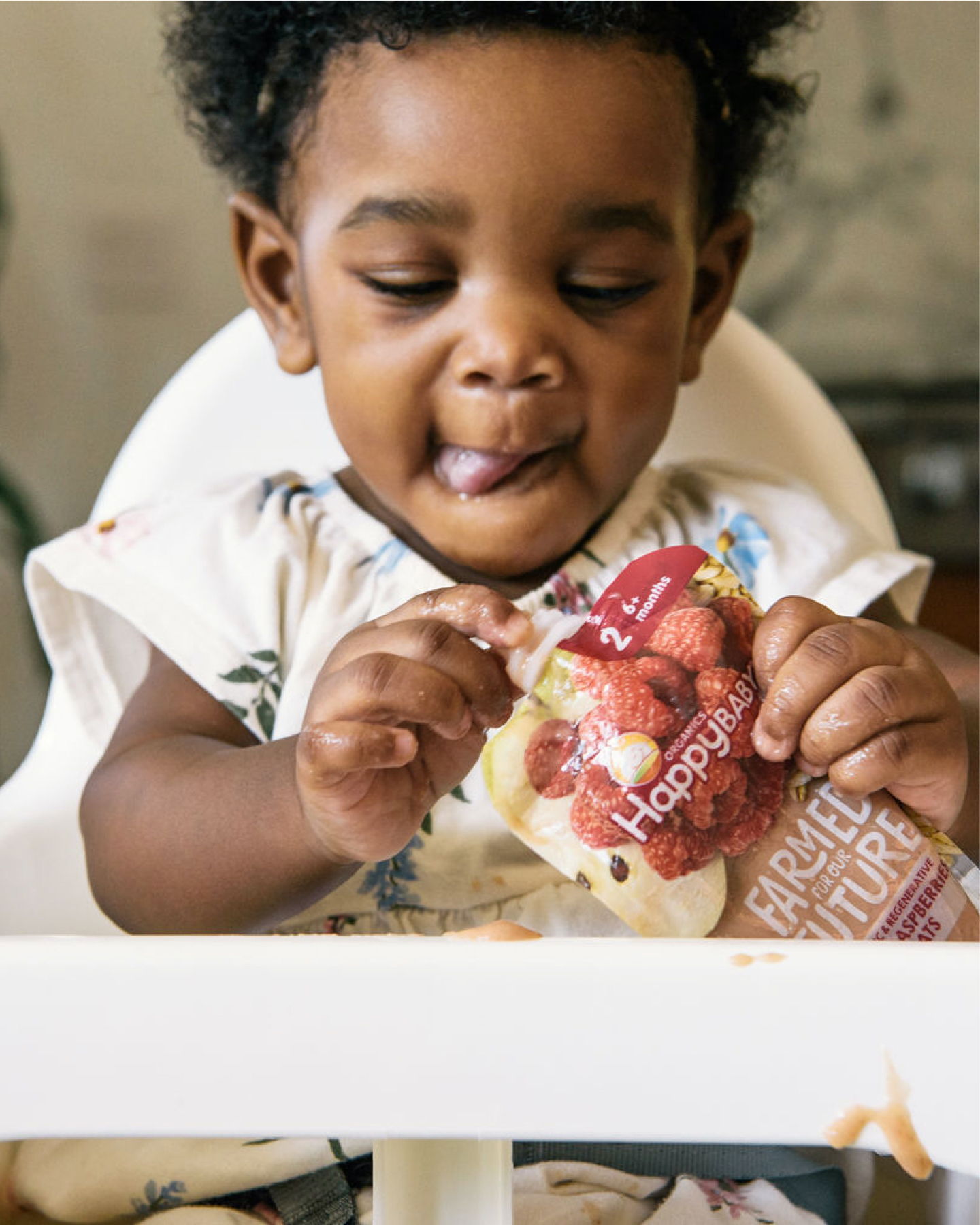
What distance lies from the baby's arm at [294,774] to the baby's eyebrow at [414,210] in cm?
18

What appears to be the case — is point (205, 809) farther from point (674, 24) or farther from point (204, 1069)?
point (674, 24)

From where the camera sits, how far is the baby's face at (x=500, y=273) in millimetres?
Answer: 531

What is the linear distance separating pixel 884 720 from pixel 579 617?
0.10 meters

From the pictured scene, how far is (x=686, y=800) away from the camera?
14.9 inches

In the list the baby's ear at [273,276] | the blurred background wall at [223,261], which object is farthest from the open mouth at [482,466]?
the blurred background wall at [223,261]

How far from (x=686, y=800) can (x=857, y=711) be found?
67 mm

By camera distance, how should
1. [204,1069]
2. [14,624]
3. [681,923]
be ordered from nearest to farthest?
1. [204,1069]
2. [681,923]
3. [14,624]

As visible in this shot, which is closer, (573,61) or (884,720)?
(884,720)

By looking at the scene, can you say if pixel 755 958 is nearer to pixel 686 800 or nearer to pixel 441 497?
pixel 686 800

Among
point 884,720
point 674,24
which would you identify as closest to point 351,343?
point 674,24

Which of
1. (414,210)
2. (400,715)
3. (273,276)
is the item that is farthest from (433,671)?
(273,276)

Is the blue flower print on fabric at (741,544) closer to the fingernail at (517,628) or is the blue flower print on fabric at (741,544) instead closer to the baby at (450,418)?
the baby at (450,418)

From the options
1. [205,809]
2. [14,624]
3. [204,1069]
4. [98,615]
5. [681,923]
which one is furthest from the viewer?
[14,624]

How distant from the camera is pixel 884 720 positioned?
41 centimetres
